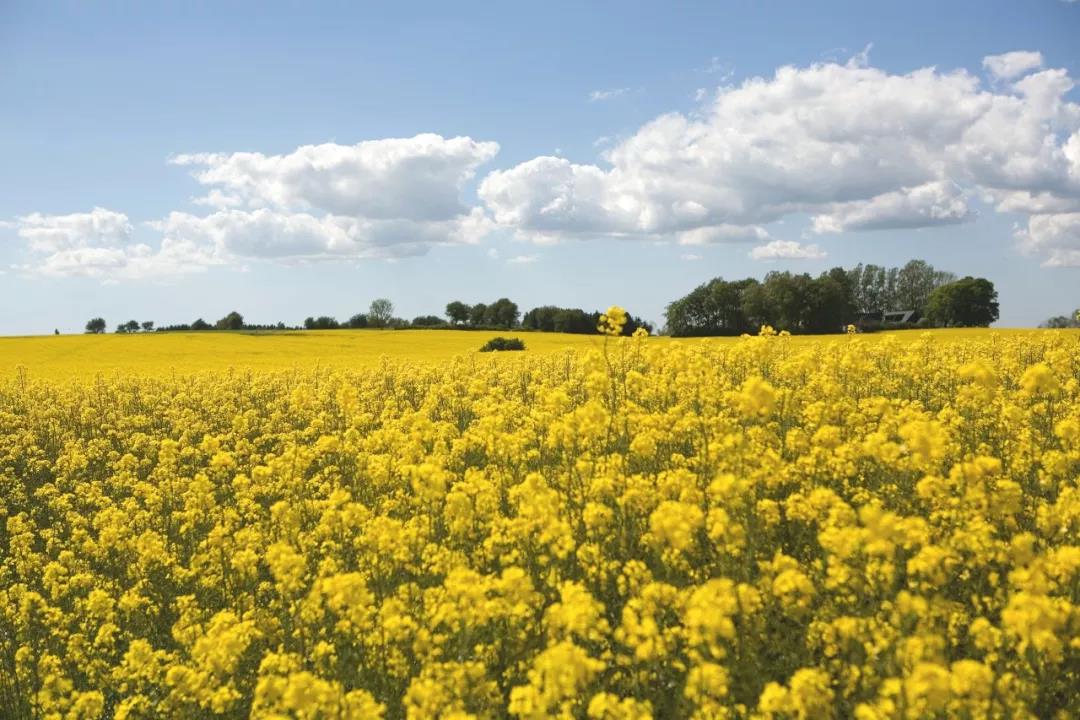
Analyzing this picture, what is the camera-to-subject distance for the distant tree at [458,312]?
95.4 meters

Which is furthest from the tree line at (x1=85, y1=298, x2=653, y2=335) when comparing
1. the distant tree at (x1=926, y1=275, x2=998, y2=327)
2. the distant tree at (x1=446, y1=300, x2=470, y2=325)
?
the distant tree at (x1=926, y1=275, x2=998, y2=327)

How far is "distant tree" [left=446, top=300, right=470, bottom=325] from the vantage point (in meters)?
95.4

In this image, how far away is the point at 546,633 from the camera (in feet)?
17.4

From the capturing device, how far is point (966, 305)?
271 ft

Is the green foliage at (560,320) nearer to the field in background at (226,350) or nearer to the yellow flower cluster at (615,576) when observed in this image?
the field in background at (226,350)

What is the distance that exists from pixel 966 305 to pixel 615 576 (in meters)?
88.8

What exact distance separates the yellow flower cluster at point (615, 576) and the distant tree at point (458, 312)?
275ft

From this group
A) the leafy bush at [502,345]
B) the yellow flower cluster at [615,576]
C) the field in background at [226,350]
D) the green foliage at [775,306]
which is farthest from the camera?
the green foliage at [775,306]

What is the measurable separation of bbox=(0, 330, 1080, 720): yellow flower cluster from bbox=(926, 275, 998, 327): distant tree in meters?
79.7

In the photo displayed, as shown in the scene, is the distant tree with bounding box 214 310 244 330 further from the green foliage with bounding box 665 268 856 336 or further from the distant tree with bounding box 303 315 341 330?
the green foliage with bounding box 665 268 856 336

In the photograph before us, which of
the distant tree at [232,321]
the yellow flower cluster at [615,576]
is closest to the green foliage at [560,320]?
the distant tree at [232,321]

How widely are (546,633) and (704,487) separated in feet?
7.24

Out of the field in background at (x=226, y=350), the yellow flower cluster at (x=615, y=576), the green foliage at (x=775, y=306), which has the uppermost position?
the green foliage at (x=775, y=306)

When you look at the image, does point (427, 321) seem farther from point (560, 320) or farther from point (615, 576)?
point (615, 576)
